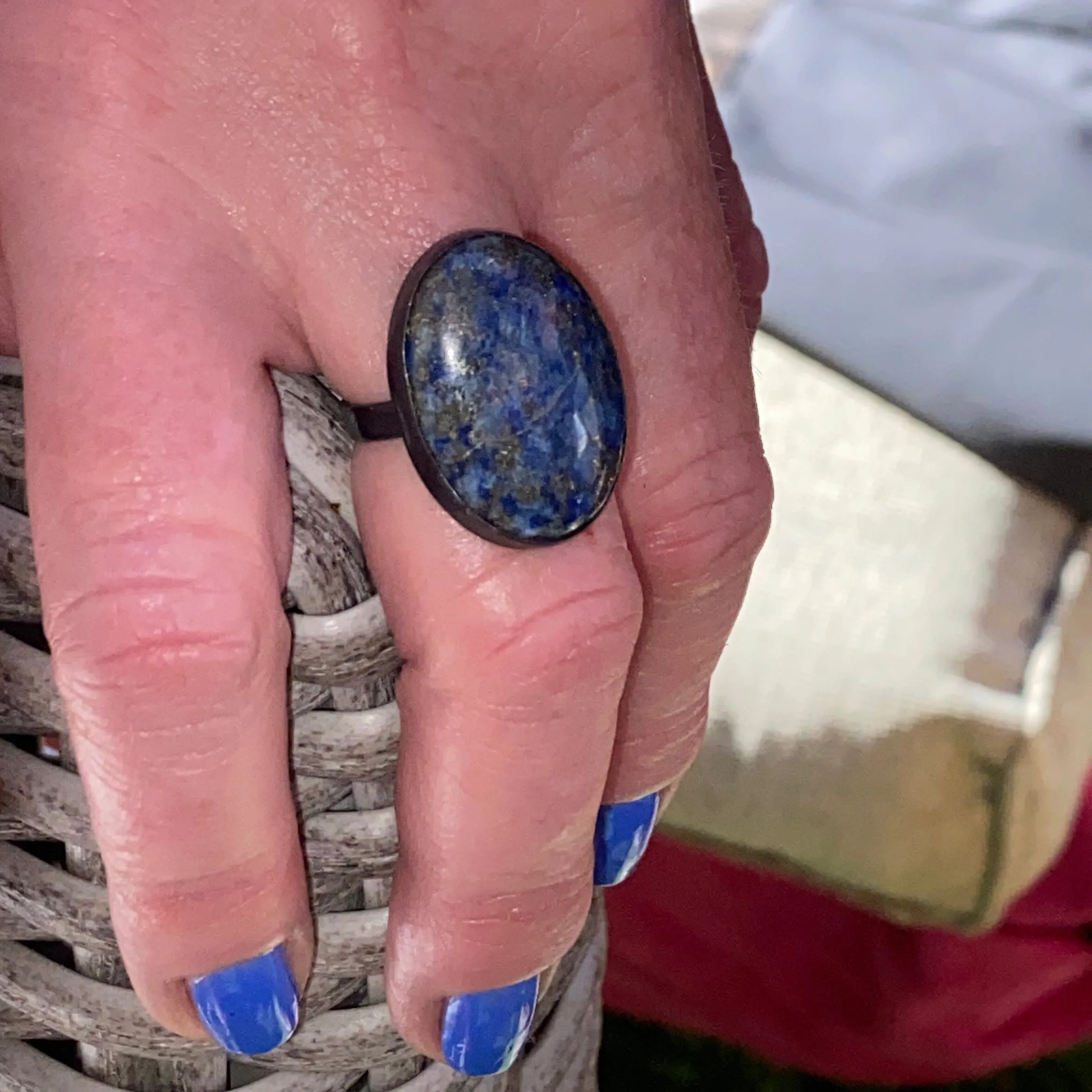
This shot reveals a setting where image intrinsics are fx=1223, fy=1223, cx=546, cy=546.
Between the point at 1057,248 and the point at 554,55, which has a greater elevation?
the point at 554,55

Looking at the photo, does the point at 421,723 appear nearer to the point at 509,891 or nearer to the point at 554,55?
the point at 509,891

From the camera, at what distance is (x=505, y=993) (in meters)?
0.37

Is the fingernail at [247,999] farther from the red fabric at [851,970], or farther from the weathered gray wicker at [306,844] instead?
the red fabric at [851,970]

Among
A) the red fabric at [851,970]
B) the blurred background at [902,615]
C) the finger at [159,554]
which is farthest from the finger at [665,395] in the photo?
the red fabric at [851,970]

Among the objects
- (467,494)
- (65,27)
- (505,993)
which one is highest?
(65,27)

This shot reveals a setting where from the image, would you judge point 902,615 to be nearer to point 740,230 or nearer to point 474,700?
point 740,230

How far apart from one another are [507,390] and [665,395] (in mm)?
85

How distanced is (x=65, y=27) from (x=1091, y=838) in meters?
0.76

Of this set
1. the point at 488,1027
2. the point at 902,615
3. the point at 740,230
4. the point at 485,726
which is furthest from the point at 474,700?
the point at 902,615

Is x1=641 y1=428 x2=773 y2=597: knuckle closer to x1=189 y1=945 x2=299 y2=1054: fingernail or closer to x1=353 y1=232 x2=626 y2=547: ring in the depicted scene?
x1=353 y1=232 x2=626 y2=547: ring

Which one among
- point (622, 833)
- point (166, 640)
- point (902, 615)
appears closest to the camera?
point (166, 640)

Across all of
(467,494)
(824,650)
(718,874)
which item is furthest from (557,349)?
(718,874)

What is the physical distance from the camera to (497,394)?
12.7 inches

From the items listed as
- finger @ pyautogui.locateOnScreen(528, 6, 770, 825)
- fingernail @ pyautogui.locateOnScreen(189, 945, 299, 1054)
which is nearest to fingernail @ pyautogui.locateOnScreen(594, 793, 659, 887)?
finger @ pyautogui.locateOnScreen(528, 6, 770, 825)
